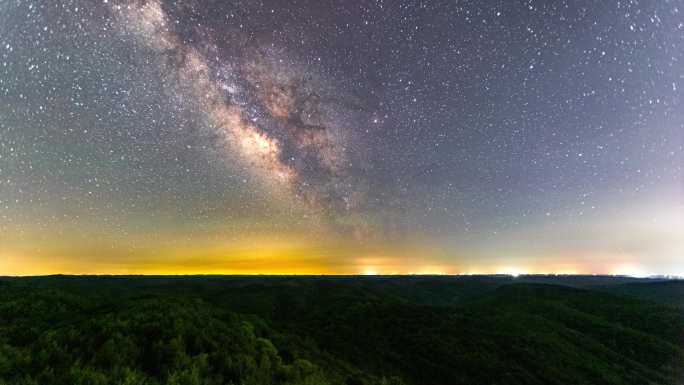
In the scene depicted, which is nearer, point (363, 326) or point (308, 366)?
point (308, 366)

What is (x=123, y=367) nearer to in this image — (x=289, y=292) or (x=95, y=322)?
(x=95, y=322)

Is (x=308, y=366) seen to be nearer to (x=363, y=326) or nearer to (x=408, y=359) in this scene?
(x=408, y=359)

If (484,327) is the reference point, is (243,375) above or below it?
above

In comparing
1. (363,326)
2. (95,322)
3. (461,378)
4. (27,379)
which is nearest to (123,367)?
(27,379)

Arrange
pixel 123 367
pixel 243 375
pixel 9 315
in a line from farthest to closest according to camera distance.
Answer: pixel 9 315, pixel 243 375, pixel 123 367

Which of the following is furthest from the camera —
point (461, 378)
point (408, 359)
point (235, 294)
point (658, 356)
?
point (235, 294)

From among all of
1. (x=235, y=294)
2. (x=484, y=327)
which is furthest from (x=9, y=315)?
(x=235, y=294)

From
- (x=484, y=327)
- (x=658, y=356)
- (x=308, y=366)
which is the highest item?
(x=308, y=366)
